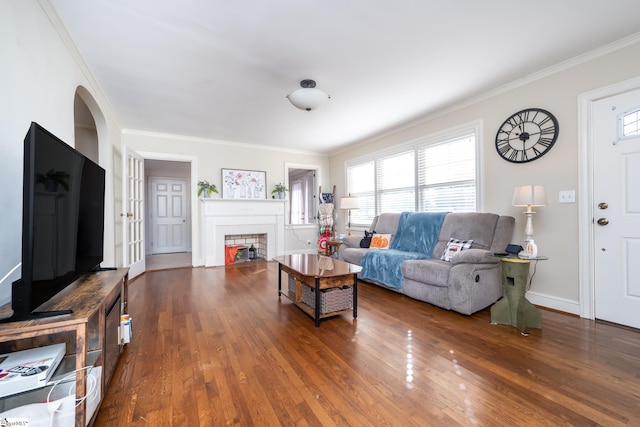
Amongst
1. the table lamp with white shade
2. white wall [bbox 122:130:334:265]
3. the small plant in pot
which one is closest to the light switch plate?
the table lamp with white shade

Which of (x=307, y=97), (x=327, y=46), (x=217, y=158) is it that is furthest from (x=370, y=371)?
(x=217, y=158)

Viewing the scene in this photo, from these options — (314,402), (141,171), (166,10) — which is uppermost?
(166,10)

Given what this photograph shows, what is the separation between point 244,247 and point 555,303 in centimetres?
491

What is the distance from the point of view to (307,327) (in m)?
2.38

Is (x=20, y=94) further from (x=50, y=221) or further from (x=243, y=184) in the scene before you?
(x=243, y=184)

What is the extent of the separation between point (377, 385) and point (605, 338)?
6.43 ft

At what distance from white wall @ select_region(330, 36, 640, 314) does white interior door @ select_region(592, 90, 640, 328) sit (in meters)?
0.15

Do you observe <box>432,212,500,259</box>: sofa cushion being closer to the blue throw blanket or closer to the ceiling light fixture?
the blue throw blanket

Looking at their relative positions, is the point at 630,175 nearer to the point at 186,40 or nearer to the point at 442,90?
the point at 442,90

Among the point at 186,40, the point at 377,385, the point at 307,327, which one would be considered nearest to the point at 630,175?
the point at 377,385

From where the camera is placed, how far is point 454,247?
3.16 metres

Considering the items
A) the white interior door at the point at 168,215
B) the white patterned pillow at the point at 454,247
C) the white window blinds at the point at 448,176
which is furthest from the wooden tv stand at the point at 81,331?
the white interior door at the point at 168,215

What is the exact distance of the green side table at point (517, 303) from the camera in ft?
7.61

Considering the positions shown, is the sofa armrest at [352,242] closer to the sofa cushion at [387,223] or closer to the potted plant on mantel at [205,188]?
the sofa cushion at [387,223]
